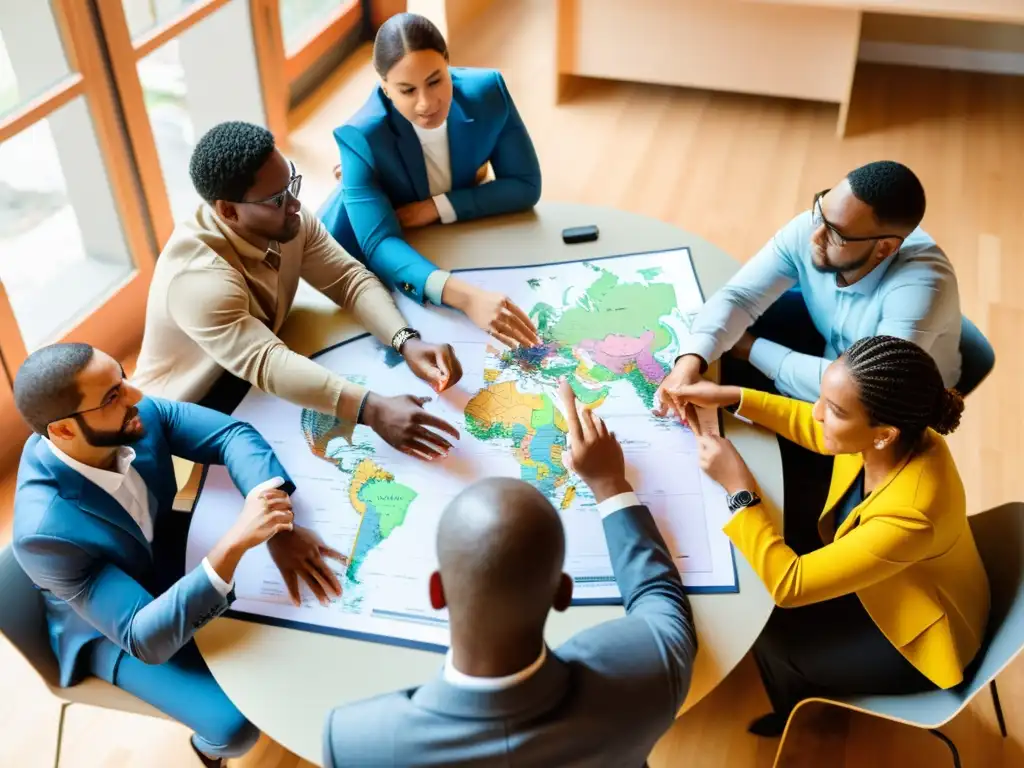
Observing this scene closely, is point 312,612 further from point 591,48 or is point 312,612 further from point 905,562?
point 591,48

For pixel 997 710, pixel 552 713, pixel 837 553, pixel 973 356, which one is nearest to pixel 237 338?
pixel 552 713

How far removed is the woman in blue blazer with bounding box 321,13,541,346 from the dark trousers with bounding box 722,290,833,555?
0.63 m

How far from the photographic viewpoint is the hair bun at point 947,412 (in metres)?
1.54

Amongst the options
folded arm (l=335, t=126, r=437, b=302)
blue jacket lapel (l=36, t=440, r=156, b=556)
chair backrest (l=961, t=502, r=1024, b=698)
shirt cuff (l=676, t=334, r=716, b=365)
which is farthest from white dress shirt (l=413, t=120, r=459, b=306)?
chair backrest (l=961, t=502, r=1024, b=698)

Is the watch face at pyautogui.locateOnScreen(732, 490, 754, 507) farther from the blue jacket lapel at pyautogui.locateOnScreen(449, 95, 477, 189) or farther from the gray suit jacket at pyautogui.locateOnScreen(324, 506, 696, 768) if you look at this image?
the blue jacket lapel at pyautogui.locateOnScreen(449, 95, 477, 189)

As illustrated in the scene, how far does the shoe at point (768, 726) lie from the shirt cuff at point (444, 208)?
135cm

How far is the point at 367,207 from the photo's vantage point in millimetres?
2188

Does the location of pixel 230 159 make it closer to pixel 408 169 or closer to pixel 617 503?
pixel 408 169

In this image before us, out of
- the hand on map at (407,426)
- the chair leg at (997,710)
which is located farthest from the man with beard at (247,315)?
the chair leg at (997,710)

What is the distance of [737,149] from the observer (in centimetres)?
414

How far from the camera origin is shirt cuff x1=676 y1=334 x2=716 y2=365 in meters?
1.84

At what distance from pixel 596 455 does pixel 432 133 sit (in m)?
1.05

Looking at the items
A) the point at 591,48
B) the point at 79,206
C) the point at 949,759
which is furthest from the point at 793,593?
the point at 591,48

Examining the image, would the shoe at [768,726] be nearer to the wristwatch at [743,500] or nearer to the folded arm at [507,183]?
the wristwatch at [743,500]
